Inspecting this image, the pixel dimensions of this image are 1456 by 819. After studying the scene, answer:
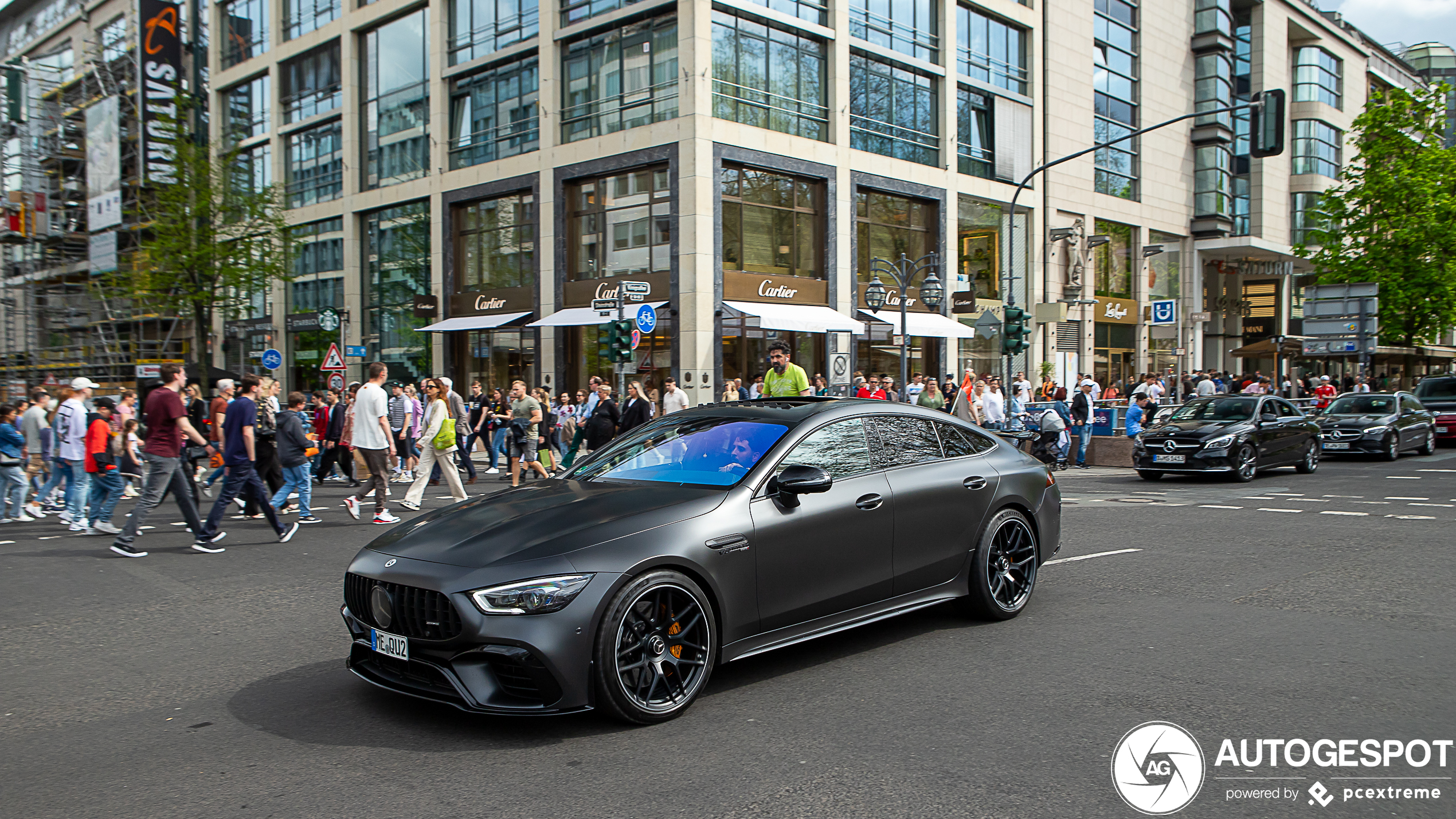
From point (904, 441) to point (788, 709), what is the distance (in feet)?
6.51

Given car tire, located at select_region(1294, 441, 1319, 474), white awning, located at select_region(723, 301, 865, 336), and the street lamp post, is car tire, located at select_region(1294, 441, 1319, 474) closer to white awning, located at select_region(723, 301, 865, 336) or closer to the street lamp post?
the street lamp post

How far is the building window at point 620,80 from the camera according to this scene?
25688 millimetres

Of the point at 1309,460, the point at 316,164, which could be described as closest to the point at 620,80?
the point at 316,164

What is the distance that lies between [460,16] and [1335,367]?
55353 millimetres

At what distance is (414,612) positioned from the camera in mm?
4363

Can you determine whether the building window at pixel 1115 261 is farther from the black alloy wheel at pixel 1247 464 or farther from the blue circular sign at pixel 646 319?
the blue circular sign at pixel 646 319

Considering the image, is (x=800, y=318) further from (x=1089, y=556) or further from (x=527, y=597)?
(x=527, y=597)

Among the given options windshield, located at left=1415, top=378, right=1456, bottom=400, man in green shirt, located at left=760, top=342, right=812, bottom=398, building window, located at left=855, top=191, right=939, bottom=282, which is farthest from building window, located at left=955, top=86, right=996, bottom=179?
man in green shirt, located at left=760, top=342, right=812, bottom=398

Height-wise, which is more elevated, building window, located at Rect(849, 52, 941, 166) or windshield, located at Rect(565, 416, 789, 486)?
building window, located at Rect(849, 52, 941, 166)

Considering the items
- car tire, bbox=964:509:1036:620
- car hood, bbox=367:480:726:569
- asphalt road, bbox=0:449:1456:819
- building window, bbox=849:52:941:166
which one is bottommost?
asphalt road, bbox=0:449:1456:819

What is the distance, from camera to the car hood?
14.4ft

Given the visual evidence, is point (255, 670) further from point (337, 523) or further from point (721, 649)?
point (337, 523)

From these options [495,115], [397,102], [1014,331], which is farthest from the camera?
[397,102]

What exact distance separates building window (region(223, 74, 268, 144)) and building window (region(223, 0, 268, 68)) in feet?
3.30
